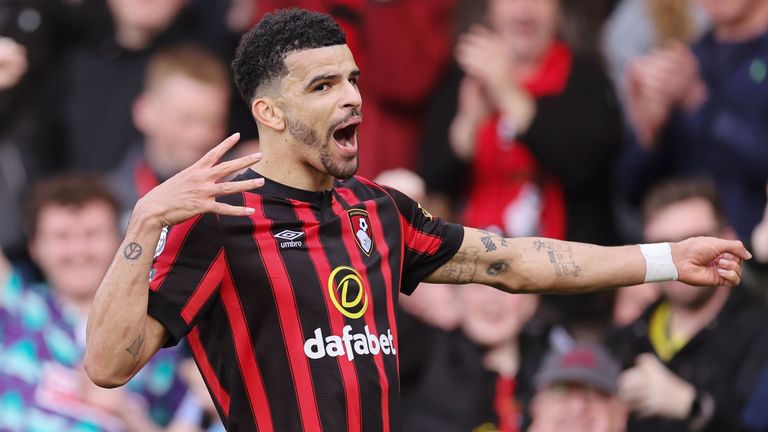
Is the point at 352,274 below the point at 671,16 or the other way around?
below

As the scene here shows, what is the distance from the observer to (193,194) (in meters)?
4.75

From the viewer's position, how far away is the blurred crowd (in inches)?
300

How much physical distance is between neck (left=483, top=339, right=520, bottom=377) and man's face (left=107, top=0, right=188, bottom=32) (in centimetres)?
319

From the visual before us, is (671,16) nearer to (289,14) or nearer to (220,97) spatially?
(220,97)

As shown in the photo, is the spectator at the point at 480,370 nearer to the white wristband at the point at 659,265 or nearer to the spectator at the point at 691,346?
the spectator at the point at 691,346

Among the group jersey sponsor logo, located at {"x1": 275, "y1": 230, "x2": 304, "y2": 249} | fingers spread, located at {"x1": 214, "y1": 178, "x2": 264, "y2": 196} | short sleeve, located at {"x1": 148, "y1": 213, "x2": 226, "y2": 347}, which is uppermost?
fingers spread, located at {"x1": 214, "y1": 178, "x2": 264, "y2": 196}

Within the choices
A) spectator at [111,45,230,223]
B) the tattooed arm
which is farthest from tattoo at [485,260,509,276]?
spectator at [111,45,230,223]

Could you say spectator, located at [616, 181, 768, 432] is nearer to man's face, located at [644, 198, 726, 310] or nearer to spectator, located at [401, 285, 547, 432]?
man's face, located at [644, 198, 726, 310]

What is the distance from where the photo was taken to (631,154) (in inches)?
351

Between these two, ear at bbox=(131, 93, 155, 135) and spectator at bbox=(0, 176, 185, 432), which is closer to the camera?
spectator at bbox=(0, 176, 185, 432)

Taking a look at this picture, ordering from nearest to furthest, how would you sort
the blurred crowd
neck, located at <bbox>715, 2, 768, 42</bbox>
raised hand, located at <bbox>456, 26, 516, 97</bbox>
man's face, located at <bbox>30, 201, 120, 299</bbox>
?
the blurred crowd → man's face, located at <bbox>30, 201, 120, 299</bbox> → neck, located at <bbox>715, 2, 768, 42</bbox> → raised hand, located at <bbox>456, 26, 516, 97</bbox>

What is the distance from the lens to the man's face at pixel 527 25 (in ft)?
29.1

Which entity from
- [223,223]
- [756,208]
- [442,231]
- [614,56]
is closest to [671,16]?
[614,56]

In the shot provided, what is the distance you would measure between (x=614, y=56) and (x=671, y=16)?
0.42 m
